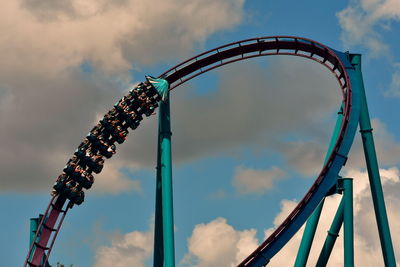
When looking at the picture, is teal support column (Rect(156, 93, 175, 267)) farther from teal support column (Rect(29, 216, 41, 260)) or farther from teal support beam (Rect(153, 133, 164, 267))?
teal support column (Rect(29, 216, 41, 260))

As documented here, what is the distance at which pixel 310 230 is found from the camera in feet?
107

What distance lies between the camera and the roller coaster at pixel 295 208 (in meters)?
29.9

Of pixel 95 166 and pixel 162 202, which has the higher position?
pixel 95 166

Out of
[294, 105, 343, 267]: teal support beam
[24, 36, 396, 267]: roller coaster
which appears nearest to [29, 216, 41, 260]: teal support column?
[24, 36, 396, 267]: roller coaster

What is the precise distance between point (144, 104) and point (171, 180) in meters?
3.96

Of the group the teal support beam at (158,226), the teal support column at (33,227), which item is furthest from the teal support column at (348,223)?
the teal support column at (33,227)

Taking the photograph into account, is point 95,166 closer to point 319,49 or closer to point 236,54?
point 236,54

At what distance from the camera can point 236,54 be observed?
3591cm

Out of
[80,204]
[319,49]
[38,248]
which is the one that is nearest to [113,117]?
[80,204]

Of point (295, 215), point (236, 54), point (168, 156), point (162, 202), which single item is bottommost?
point (295, 215)

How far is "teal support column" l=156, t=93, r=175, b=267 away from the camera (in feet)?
103

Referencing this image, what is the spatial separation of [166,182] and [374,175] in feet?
27.3

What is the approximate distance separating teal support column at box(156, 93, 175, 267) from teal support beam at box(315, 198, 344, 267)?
5972 mm

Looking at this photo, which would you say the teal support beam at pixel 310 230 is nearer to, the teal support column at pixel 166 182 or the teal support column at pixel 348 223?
the teal support column at pixel 348 223
